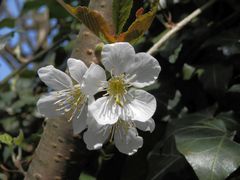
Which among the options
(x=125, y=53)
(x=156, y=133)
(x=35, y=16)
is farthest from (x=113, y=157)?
(x=35, y=16)

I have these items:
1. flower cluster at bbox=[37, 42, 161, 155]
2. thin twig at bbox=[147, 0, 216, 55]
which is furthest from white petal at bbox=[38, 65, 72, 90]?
thin twig at bbox=[147, 0, 216, 55]

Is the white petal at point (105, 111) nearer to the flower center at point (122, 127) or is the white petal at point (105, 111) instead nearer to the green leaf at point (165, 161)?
the flower center at point (122, 127)

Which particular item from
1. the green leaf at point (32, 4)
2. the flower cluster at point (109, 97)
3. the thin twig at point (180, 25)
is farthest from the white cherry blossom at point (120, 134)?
the green leaf at point (32, 4)

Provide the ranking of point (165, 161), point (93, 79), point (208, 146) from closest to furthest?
1. point (93, 79)
2. point (208, 146)
3. point (165, 161)

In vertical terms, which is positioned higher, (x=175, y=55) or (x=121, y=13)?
(x=121, y=13)

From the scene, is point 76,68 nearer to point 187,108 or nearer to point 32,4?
point 187,108

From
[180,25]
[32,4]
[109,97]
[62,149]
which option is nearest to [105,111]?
[109,97]

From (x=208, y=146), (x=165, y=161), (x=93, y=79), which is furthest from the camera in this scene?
(x=165, y=161)

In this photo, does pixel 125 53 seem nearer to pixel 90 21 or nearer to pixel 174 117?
pixel 90 21
